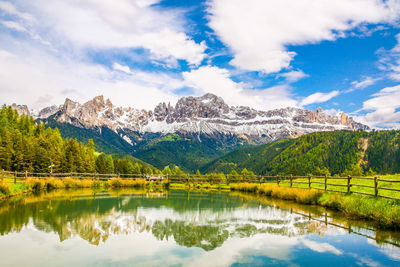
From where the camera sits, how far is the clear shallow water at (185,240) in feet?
27.9

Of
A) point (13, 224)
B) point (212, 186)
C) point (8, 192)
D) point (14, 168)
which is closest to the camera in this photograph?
point (13, 224)

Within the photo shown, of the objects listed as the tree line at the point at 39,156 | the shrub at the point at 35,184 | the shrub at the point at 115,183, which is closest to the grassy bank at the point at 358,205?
the shrub at the point at 115,183

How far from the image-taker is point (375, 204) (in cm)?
1456

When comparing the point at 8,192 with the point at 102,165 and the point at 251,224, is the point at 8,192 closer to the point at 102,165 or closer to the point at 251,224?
the point at 251,224

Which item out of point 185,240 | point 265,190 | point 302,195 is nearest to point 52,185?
point 265,190

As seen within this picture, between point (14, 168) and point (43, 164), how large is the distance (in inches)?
194

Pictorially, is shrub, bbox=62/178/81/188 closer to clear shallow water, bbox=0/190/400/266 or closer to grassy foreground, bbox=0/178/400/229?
grassy foreground, bbox=0/178/400/229

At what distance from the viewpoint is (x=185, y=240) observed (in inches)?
419

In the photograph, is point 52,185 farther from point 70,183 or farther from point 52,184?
point 70,183

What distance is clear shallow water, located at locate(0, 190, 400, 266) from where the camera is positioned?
27.9 ft

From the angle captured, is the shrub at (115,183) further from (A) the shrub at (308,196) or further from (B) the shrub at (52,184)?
(A) the shrub at (308,196)

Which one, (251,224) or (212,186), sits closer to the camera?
(251,224)

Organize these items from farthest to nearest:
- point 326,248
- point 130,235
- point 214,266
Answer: point 130,235 → point 326,248 → point 214,266

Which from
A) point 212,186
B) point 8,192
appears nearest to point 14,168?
point 8,192
